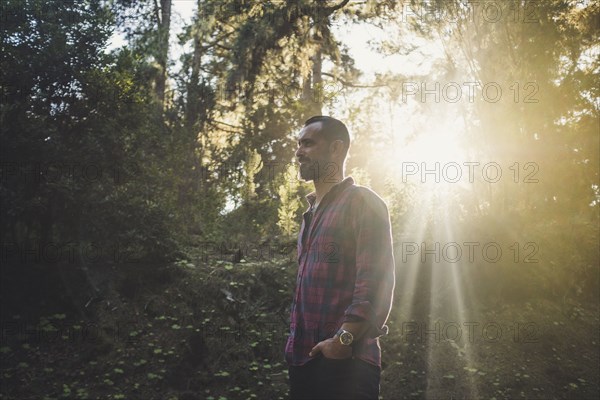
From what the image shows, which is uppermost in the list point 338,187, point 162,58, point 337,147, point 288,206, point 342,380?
point 162,58

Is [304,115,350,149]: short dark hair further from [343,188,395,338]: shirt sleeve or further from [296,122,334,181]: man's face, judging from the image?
[343,188,395,338]: shirt sleeve

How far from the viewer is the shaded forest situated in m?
6.00

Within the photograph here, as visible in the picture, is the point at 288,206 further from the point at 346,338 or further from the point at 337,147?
the point at 346,338

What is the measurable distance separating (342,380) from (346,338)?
0.63ft

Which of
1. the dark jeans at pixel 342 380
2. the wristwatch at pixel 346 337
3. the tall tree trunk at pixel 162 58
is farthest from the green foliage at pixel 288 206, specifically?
the wristwatch at pixel 346 337

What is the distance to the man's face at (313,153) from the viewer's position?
8.45ft

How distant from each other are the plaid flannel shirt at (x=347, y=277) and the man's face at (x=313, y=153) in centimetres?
22

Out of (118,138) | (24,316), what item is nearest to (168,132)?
(118,138)

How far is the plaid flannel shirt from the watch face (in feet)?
0.22

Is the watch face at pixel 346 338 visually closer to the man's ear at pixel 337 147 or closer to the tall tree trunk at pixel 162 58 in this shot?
the man's ear at pixel 337 147

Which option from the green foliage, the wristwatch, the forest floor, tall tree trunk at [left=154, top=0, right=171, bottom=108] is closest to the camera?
the wristwatch

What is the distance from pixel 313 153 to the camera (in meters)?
2.57

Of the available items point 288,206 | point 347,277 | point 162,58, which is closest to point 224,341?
point 288,206

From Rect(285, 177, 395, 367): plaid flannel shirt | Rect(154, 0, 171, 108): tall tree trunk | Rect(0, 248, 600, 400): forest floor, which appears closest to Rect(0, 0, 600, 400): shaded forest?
Rect(0, 248, 600, 400): forest floor
